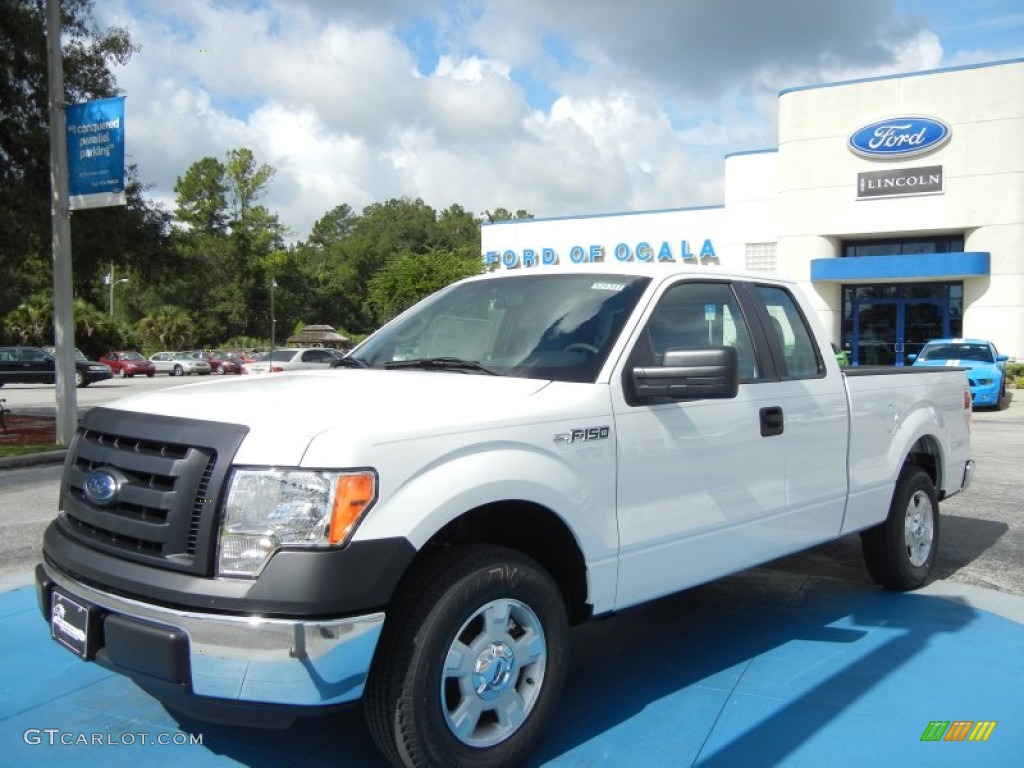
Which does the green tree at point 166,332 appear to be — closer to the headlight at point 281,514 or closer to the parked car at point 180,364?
the parked car at point 180,364

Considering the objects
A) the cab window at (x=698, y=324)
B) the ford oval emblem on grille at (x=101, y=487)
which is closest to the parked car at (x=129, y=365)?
the cab window at (x=698, y=324)

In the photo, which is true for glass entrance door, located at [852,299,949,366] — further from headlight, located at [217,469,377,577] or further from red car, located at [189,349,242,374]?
red car, located at [189,349,242,374]

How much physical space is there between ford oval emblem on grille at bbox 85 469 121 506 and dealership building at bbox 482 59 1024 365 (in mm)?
25286

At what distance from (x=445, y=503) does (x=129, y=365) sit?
46552 mm

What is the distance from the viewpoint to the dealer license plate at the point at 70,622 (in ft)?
9.74

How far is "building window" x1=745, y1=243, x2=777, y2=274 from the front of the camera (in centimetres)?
3234

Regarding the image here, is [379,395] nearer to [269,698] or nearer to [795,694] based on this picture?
[269,698]

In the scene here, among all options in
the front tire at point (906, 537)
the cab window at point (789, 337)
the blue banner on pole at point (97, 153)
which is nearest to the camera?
the cab window at point (789, 337)

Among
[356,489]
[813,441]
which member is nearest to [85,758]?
[356,489]

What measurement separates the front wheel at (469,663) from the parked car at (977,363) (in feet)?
56.1

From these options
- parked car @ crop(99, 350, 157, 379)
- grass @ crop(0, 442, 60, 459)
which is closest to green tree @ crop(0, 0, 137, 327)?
grass @ crop(0, 442, 60, 459)

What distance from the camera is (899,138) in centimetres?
2902

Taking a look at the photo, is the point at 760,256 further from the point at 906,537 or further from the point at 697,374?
the point at 697,374

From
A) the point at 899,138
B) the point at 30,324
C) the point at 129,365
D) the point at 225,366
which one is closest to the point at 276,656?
the point at 899,138
